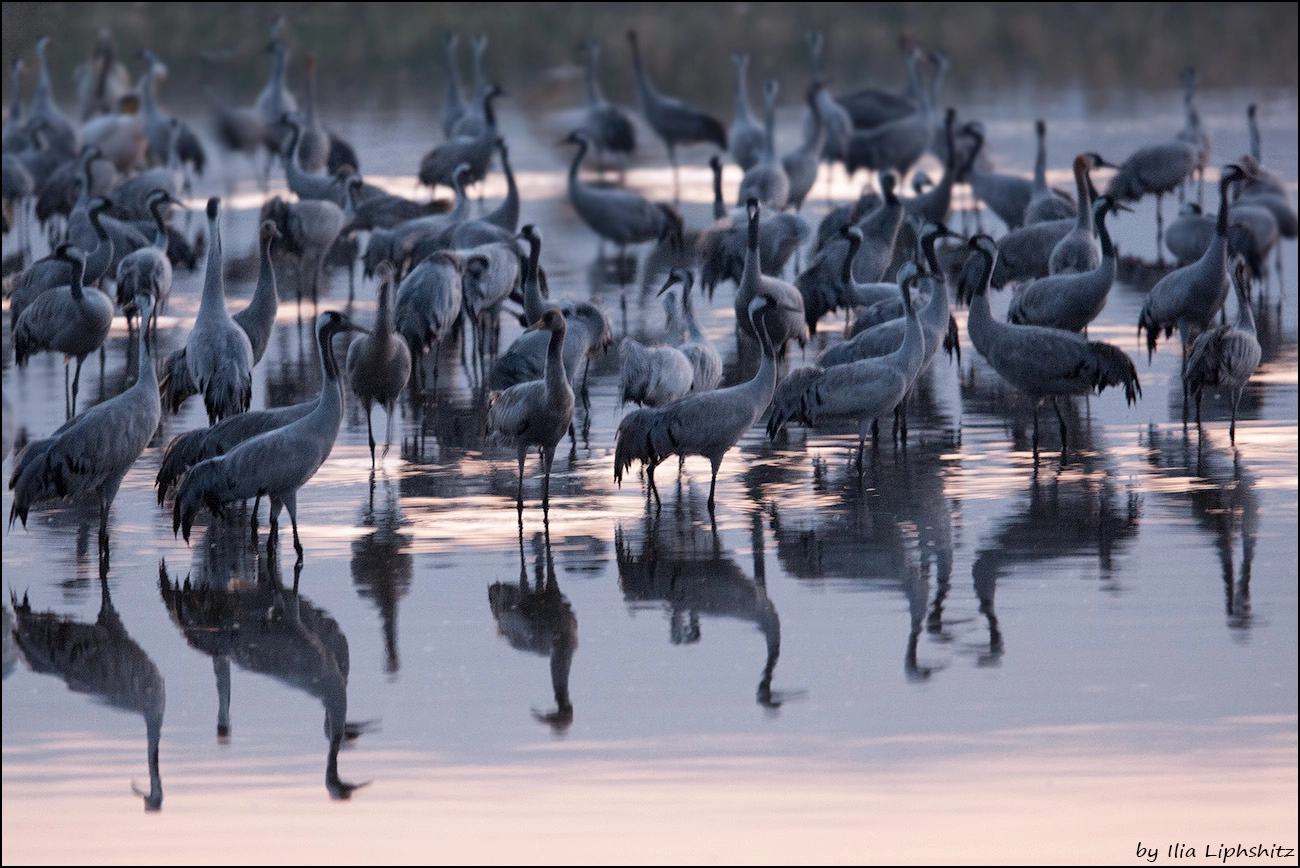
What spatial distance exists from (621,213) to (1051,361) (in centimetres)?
777

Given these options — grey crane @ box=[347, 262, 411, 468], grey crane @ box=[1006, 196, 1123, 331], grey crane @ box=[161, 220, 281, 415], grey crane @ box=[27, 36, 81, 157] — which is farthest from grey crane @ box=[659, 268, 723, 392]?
grey crane @ box=[27, 36, 81, 157]

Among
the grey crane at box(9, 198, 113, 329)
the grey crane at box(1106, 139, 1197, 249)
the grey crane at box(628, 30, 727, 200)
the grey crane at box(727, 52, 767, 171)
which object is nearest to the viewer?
the grey crane at box(9, 198, 113, 329)

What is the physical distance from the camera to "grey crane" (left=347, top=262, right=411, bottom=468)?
422 inches

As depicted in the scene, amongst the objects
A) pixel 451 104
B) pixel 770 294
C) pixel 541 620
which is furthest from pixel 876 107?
pixel 541 620

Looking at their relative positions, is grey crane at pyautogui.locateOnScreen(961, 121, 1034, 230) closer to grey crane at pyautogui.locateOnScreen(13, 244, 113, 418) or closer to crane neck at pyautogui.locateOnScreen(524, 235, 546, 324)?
crane neck at pyautogui.locateOnScreen(524, 235, 546, 324)

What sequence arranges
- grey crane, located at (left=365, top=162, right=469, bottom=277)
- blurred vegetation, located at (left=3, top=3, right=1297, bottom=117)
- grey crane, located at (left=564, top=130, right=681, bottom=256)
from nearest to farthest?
1. grey crane, located at (left=365, top=162, right=469, bottom=277)
2. grey crane, located at (left=564, top=130, right=681, bottom=256)
3. blurred vegetation, located at (left=3, top=3, right=1297, bottom=117)

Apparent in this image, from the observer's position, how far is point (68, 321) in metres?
12.1

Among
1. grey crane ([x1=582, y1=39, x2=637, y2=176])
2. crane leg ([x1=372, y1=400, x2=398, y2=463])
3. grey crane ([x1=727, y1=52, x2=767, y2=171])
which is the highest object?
grey crane ([x1=582, y1=39, x2=637, y2=176])

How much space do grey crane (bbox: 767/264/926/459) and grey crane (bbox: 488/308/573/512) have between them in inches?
51.1

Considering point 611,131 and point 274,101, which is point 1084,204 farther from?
point 274,101

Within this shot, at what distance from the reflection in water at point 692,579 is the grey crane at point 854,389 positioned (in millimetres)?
938

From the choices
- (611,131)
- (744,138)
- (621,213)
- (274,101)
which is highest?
(274,101)

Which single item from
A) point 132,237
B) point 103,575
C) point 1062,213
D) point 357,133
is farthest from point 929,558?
point 357,133

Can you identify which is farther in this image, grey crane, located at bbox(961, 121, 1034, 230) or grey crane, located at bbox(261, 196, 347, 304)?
grey crane, located at bbox(961, 121, 1034, 230)
